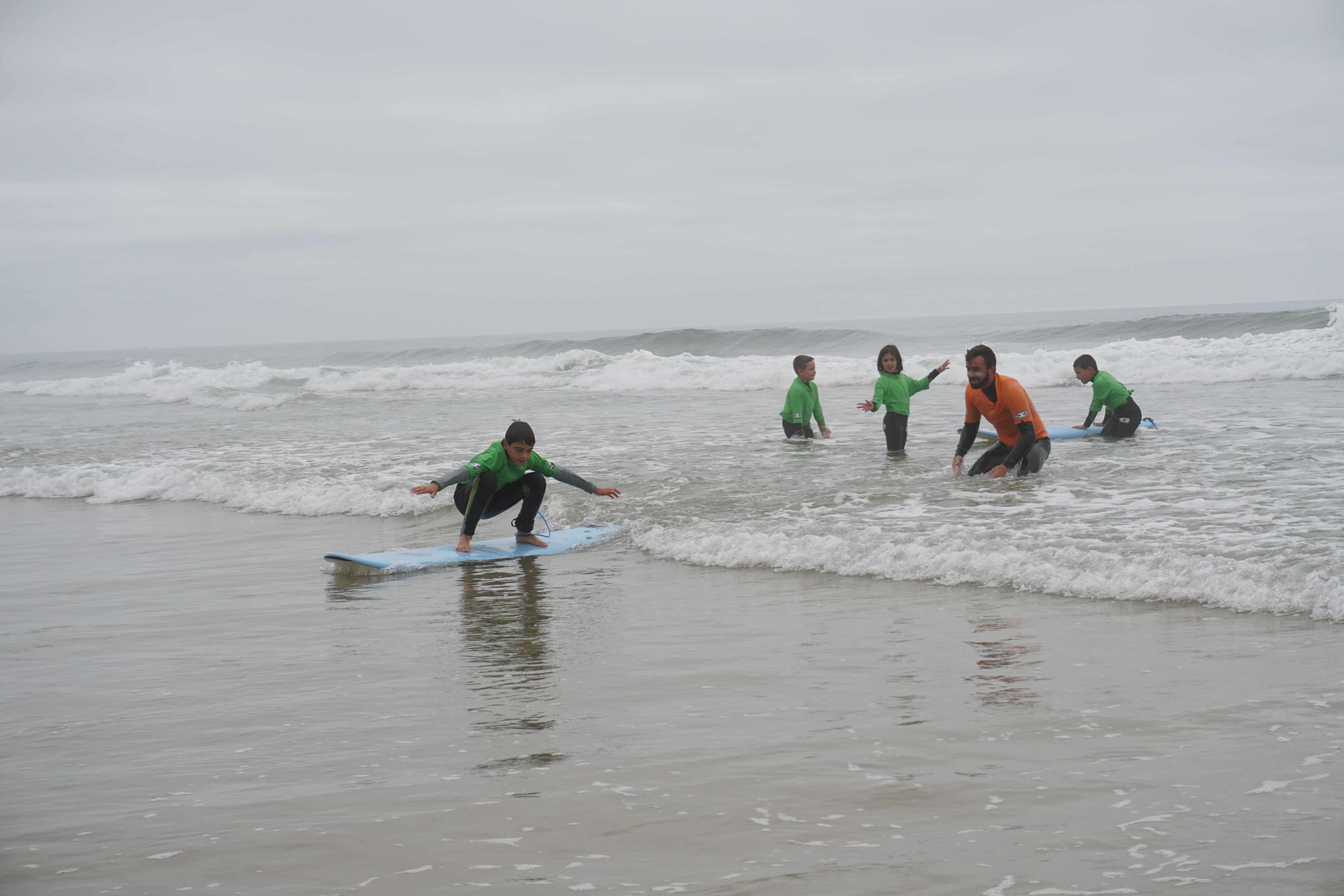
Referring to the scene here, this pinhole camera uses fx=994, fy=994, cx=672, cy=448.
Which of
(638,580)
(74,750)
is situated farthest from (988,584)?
(74,750)

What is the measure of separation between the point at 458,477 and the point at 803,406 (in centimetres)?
713

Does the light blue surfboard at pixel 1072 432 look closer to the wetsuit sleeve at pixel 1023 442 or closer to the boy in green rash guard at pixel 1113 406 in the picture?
the boy in green rash guard at pixel 1113 406

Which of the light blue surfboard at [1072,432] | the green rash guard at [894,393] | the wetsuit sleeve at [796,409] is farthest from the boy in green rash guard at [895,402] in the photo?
the wetsuit sleeve at [796,409]

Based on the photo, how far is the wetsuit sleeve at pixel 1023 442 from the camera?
9.72m

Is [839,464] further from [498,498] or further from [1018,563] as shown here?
[1018,563]

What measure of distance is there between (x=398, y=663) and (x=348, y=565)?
2.91 metres

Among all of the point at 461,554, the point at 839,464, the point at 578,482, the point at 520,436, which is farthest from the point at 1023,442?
the point at 461,554

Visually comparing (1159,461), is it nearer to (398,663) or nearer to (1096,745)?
(1096,745)

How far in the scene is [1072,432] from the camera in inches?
530

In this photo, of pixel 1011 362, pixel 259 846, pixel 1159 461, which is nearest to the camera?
pixel 259 846

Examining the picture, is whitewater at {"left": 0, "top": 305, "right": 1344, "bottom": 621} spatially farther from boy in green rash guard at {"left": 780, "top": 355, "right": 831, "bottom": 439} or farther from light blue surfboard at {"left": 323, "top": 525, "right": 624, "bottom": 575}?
light blue surfboard at {"left": 323, "top": 525, "right": 624, "bottom": 575}

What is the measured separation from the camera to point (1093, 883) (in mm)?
2762

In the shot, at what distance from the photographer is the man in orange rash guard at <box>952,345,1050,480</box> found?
31.8 ft

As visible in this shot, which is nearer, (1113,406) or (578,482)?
(578,482)
